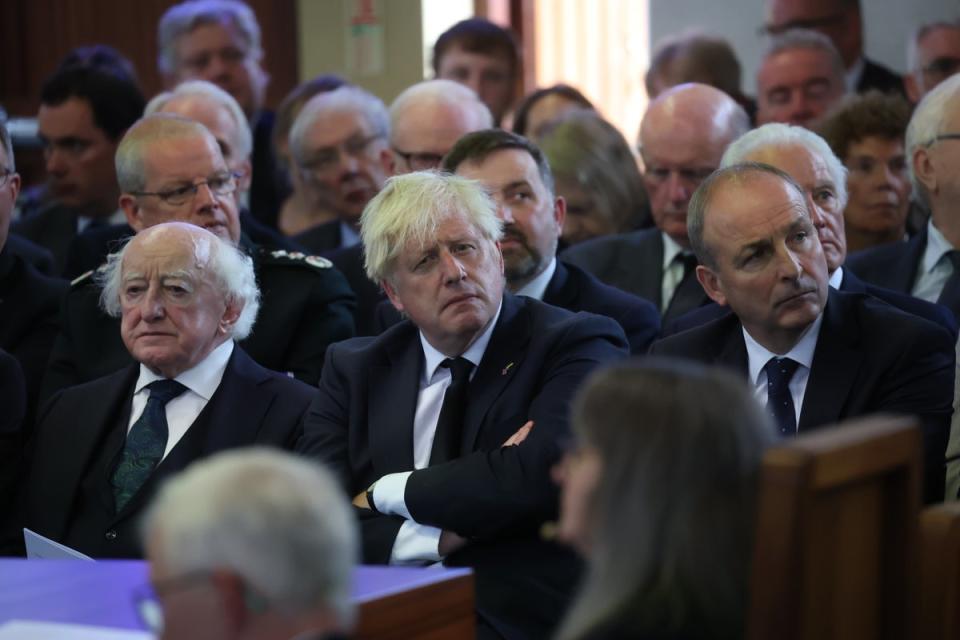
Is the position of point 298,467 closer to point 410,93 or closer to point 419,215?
point 419,215

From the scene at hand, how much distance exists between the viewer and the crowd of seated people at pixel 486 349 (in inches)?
69.8

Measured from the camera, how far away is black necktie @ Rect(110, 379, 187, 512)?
3594 millimetres

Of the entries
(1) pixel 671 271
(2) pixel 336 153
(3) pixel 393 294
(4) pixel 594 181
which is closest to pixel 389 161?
(2) pixel 336 153

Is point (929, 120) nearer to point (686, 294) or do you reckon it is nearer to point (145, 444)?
point (686, 294)

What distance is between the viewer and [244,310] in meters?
3.83

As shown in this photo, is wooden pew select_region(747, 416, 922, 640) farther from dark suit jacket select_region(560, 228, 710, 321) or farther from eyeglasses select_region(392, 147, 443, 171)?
eyeglasses select_region(392, 147, 443, 171)

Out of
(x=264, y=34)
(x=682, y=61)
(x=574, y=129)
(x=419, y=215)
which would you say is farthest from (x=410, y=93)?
(x=264, y=34)

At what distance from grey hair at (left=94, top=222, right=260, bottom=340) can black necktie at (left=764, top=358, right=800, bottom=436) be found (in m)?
1.32

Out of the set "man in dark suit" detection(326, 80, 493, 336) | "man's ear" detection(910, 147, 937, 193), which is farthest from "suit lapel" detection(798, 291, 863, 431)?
"man in dark suit" detection(326, 80, 493, 336)

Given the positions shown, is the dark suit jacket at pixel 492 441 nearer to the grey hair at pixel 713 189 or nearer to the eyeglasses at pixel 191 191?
the grey hair at pixel 713 189

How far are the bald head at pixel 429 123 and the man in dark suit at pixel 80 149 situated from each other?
121 cm

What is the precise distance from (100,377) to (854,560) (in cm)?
270

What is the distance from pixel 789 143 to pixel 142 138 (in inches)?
76.4

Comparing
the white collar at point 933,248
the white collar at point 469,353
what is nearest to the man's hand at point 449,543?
the white collar at point 469,353
